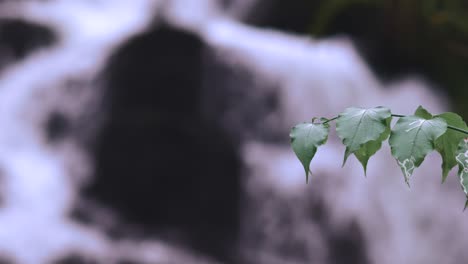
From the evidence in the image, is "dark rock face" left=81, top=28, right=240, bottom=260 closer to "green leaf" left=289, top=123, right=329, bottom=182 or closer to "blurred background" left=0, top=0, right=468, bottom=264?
"blurred background" left=0, top=0, right=468, bottom=264

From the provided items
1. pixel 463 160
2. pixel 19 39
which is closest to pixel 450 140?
pixel 463 160

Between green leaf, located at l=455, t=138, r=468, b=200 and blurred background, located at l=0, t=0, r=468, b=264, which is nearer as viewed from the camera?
green leaf, located at l=455, t=138, r=468, b=200

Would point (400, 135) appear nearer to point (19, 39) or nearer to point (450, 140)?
point (450, 140)

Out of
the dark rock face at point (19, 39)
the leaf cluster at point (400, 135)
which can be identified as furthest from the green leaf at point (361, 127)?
the dark rock face at point (19, 39)

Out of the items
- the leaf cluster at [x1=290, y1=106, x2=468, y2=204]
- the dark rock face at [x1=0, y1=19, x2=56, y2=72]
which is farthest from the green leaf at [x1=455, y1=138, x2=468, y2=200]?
the dark rock face at [x1=0, y1=19, x2=56, y2=72]

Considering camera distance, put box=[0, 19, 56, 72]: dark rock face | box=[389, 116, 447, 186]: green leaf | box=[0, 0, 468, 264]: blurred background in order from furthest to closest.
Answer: box=[0, 19, 56, 72]: dark rock face < box=[0, 0, 468, 264]: blurred background < box=[389, 116, 447, 186]: green leaf
